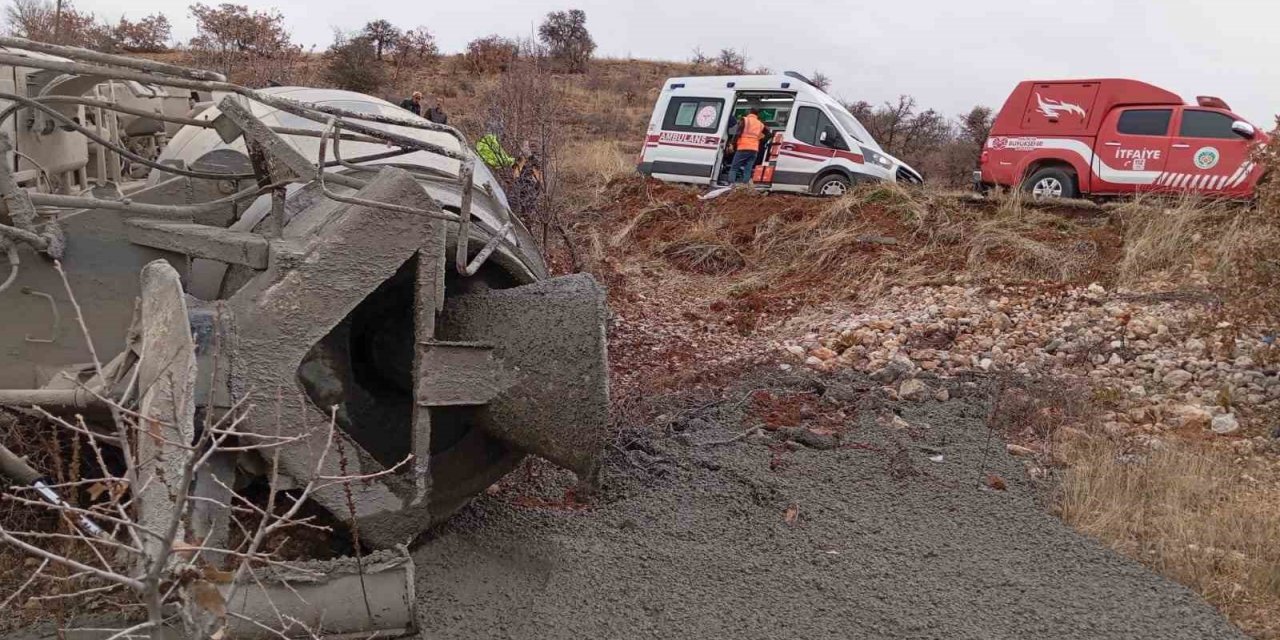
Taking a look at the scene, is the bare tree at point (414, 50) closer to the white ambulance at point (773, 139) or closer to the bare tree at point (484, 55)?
the bare tree at point (484, 55)

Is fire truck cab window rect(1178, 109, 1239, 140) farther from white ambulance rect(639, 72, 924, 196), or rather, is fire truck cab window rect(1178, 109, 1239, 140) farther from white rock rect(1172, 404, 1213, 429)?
white rock rect(1172, 404, 1213, 429)

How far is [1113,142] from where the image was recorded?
487 inches

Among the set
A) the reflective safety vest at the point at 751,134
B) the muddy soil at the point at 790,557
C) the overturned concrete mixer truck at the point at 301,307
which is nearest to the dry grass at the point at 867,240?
the reflective safety vest at the point at 751,134

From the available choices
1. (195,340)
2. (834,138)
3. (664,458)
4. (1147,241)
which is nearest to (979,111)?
(834,138)

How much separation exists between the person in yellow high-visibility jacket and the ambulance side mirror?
8.91m

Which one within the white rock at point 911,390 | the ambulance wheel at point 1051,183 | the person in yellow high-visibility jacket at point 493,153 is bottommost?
the white rock at point 911,390

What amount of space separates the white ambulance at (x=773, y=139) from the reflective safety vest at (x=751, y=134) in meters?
0.28

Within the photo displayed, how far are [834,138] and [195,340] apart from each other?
12.0 m

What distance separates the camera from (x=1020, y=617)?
125 inches

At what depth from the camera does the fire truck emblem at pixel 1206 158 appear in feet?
38.4

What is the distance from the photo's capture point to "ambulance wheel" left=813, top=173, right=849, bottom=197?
13.6 meters

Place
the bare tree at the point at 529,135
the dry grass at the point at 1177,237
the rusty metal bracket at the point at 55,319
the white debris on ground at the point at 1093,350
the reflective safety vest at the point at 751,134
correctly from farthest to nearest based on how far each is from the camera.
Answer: the reflective safety vest at the point at 751,134, the bare tree at the point at 529,135, the dry grass at the point at 1177,237, the white debris on ground at the point at 1093,350, the rusty metal bracket at the point at 55,319

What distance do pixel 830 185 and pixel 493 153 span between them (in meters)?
6.60

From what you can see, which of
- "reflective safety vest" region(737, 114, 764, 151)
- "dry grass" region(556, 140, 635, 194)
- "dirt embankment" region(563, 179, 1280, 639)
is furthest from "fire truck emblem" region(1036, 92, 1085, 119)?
"dry grass" region(556, 140, 635, 194)
